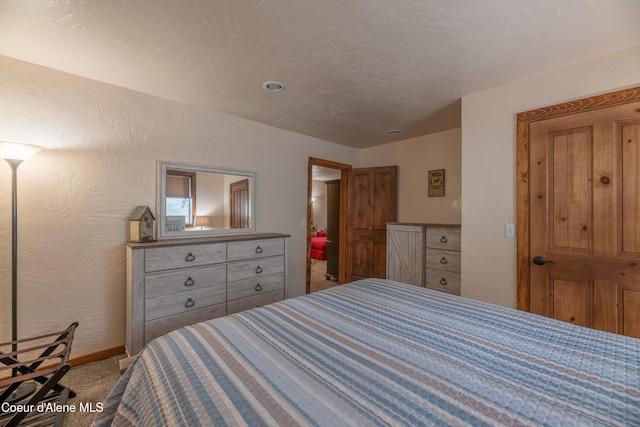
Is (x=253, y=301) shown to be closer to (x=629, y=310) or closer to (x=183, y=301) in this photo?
(x=183, y=301)

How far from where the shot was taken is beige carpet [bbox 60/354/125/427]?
160 centimetres

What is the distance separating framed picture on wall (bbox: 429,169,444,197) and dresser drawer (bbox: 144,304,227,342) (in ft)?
9.94

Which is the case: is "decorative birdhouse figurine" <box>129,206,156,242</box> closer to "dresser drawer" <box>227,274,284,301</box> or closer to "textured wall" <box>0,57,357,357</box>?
"textured wall" <box>0,57,357,357</box>

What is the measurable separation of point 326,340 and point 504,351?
2.19ft

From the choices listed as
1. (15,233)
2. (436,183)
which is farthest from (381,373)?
(436,183)

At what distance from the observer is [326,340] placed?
1.04 metres

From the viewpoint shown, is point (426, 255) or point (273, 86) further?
point (426, 255)

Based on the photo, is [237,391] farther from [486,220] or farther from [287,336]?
[486,220]

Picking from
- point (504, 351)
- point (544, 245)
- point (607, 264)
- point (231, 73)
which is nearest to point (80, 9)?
point (231, 73)

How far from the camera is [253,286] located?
105 inches

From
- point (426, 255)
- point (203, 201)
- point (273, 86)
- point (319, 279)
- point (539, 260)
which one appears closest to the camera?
point (539, 260)

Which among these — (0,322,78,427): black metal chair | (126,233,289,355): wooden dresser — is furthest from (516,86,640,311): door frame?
(0,322,78,427): black metal chair

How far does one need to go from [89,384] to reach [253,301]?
132cm

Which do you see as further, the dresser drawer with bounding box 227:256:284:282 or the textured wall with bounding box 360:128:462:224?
the textured wall with bounding box 360:128:462:224
